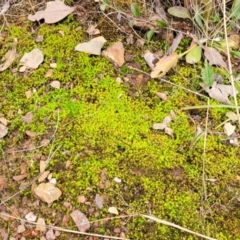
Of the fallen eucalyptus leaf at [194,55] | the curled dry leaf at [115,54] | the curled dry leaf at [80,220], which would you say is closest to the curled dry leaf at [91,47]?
the curled dry leaf at [115,54]

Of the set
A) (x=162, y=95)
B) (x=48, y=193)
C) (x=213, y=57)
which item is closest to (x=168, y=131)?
(x=162, y=95)

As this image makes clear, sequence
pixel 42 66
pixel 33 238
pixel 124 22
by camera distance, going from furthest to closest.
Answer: pixel 124 22 → pixel 42 66 → pixel 33 238

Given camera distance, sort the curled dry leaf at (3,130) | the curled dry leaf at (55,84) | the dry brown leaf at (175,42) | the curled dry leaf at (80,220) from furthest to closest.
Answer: the dry brown leaf at (175,42) < the curled dry leaf at (55,84) < the curled dry leaf at (3,130) < the curled dry leaf at (80,220)

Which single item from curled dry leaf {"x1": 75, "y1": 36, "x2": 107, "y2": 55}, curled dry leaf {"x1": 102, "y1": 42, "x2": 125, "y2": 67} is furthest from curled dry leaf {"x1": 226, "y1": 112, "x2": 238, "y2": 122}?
curled dry leaf {"x1": 75, "y1": 36, "x2": 107, "y2": 55}

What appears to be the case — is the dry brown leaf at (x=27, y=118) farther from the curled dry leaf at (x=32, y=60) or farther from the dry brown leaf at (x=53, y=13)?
the dry brown leaf at (x=53, y=13)

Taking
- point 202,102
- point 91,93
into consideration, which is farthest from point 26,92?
point 202,102

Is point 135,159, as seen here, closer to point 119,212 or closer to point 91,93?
point 119,212
